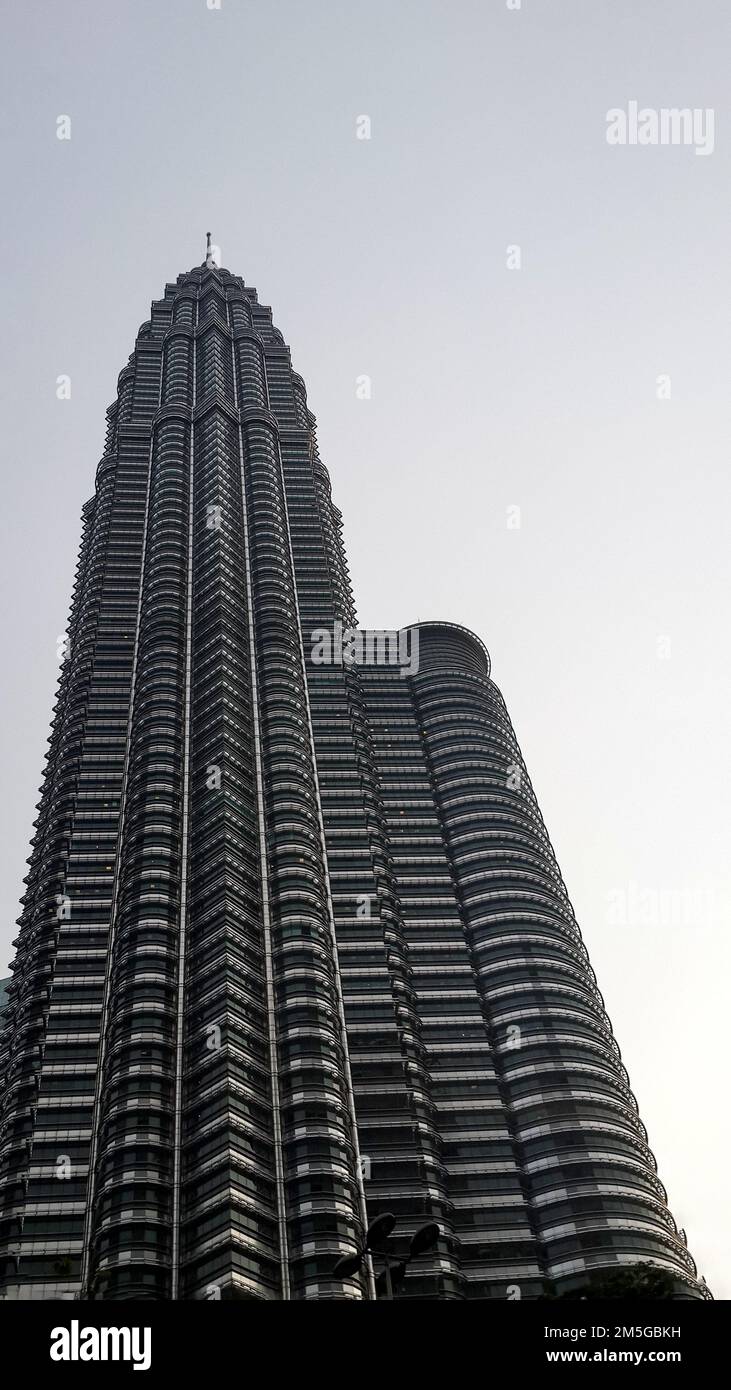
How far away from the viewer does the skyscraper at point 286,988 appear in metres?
107

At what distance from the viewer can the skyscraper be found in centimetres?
10694

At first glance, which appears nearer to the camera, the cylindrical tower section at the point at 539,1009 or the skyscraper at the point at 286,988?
the skyscraper at the point at 286,988

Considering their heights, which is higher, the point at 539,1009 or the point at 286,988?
the point at 286,988

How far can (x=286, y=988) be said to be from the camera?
124500 mm

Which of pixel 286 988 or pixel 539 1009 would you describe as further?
pixel 539 1009

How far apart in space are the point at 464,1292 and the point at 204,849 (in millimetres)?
55501

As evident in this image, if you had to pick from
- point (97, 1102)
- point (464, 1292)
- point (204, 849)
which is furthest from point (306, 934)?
point (464, 1292)

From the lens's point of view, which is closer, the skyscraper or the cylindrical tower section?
the skyscraper
